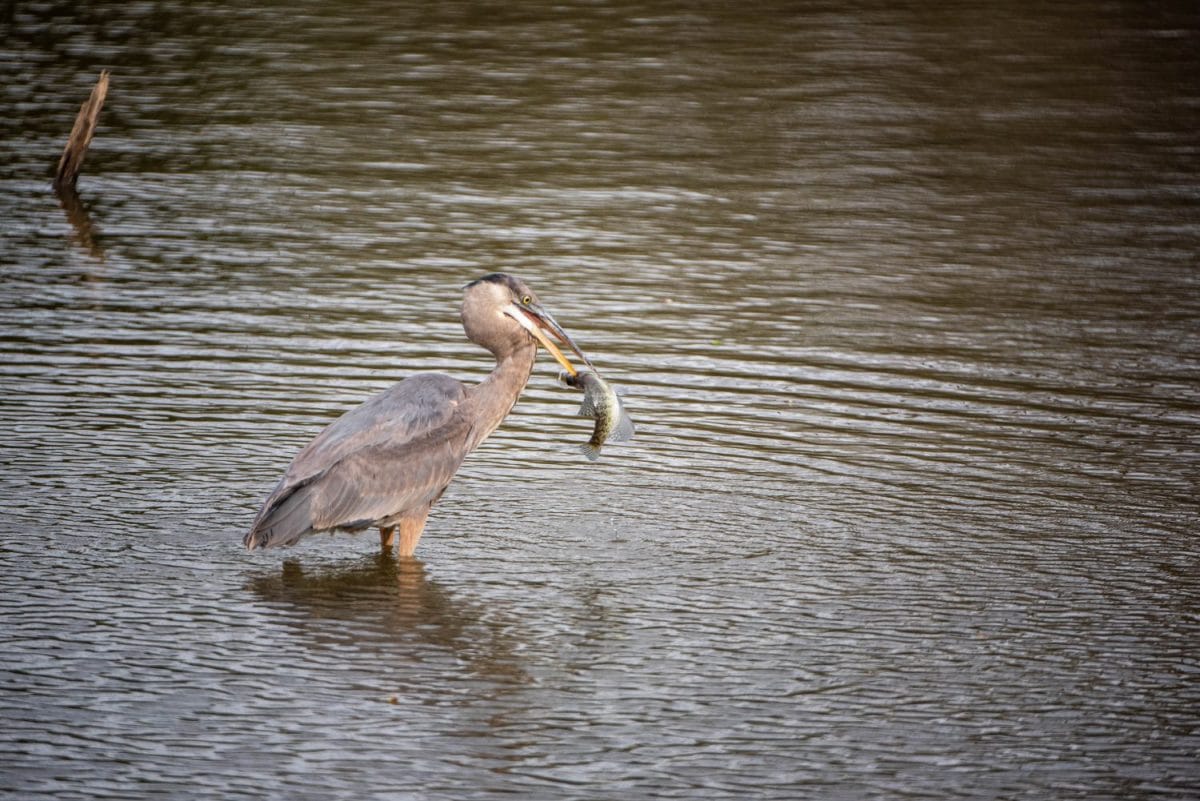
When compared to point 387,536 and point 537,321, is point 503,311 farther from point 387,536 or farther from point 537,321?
point 387,536

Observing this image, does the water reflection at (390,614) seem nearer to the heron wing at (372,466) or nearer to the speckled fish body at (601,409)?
the heron wing at (372,466)

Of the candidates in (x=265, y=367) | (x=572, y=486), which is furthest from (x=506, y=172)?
(x=572, y=486)

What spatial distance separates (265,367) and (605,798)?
6996mm

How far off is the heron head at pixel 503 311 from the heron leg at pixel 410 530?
1081 millimetres

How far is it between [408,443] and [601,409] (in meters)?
1.08

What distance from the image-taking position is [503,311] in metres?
10.1

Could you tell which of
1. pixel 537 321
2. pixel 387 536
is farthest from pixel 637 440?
pixel 387 536

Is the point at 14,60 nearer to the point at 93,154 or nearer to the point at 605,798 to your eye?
the point at 93,154

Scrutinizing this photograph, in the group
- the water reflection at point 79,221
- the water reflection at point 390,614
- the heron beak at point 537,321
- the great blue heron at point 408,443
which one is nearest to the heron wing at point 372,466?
the great blue heron at point 408,443

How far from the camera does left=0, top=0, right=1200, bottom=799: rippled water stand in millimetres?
7637

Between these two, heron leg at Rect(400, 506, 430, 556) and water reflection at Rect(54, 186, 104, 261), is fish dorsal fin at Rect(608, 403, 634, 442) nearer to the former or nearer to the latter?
heron leg at Rect(400, 506, 430, 556)

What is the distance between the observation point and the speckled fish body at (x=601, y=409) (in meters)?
10.0

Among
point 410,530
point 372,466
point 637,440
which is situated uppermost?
point 372,466

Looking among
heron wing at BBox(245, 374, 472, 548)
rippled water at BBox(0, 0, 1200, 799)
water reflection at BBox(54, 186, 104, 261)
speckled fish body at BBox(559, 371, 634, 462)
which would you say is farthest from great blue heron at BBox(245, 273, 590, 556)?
water reflection at BBox(54, 186, 104, 261)
